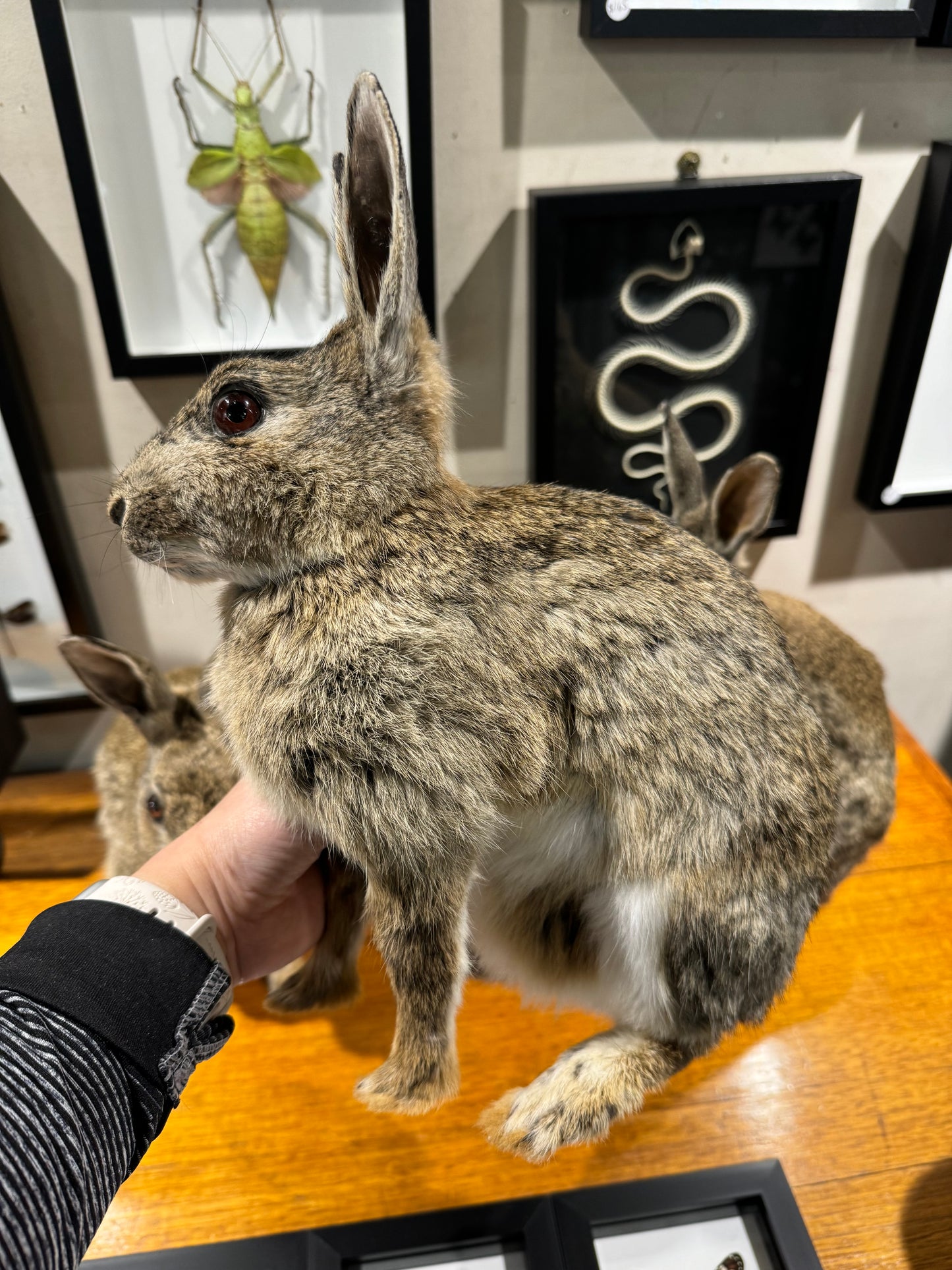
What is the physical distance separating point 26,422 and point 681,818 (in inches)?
38.9

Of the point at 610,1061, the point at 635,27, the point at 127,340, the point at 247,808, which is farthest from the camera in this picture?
the point at 127,340

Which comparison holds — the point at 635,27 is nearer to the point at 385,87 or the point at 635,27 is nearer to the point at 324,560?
the point at 385,87

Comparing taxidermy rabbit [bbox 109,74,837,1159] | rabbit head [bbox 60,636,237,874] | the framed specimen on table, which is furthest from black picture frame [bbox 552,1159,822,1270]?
the framed specimen on table

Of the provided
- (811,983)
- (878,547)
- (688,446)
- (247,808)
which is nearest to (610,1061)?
(247,808)

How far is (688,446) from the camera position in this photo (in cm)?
104

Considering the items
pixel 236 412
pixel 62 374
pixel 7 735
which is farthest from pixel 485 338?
pixel 7 735

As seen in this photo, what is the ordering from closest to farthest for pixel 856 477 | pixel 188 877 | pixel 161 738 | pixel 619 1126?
pixel 188 877, pixel 619 1126, pixel 161 738, pixel 856 477

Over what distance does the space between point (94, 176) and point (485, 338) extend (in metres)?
0.51

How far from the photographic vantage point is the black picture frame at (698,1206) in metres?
0.80

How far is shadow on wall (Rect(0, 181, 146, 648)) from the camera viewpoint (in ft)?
3.50

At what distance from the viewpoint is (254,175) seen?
101 centimetres

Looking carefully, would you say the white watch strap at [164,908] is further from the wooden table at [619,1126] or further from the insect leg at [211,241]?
the insect leg at [211,241]

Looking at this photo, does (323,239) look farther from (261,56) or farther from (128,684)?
(128,684)

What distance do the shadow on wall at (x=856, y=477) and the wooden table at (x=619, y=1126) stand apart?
24.3 inches
